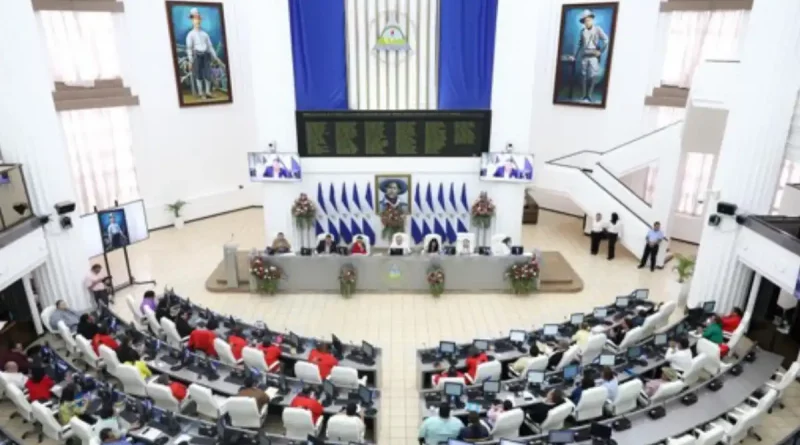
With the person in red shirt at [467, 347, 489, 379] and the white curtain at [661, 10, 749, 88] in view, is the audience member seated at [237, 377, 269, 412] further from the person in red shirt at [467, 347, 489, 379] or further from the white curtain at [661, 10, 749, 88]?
the white curtain at [661, 10, 749, 88]

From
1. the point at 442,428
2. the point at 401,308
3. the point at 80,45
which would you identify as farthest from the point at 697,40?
the point at 80,45

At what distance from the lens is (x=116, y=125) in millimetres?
19234

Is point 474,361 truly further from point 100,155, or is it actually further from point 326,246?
point 100,155

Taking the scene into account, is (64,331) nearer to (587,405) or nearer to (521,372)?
(521,372)

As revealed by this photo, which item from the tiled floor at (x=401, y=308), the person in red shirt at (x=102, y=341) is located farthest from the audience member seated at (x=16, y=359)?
the tiled floor at (x=401, y=308)

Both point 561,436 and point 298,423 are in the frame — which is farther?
point 298,423

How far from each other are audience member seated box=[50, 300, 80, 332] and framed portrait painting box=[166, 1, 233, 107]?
9429 mm

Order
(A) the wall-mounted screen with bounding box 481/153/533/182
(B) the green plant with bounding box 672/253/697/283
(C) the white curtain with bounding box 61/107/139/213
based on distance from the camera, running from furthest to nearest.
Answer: (C) the white curtain with bounding box 61/107/139/213 → (A) the wall-mounted screen with bounding box 481/153/533/182 → (B) the green plant with bounding box 672/253/697/283

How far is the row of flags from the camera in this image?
18.0 meters

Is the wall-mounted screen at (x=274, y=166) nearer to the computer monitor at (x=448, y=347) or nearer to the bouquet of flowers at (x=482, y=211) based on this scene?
the bouquet of flowers at (x=482, y=211)

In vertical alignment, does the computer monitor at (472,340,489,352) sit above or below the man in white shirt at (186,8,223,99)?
below

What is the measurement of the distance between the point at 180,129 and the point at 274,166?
571 centimetres

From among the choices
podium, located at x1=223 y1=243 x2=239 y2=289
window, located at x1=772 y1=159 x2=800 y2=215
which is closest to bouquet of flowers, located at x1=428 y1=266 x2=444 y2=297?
podium, located at x1=223 y1=243 x2=239 y2=289

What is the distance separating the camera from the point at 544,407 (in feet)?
30.7
